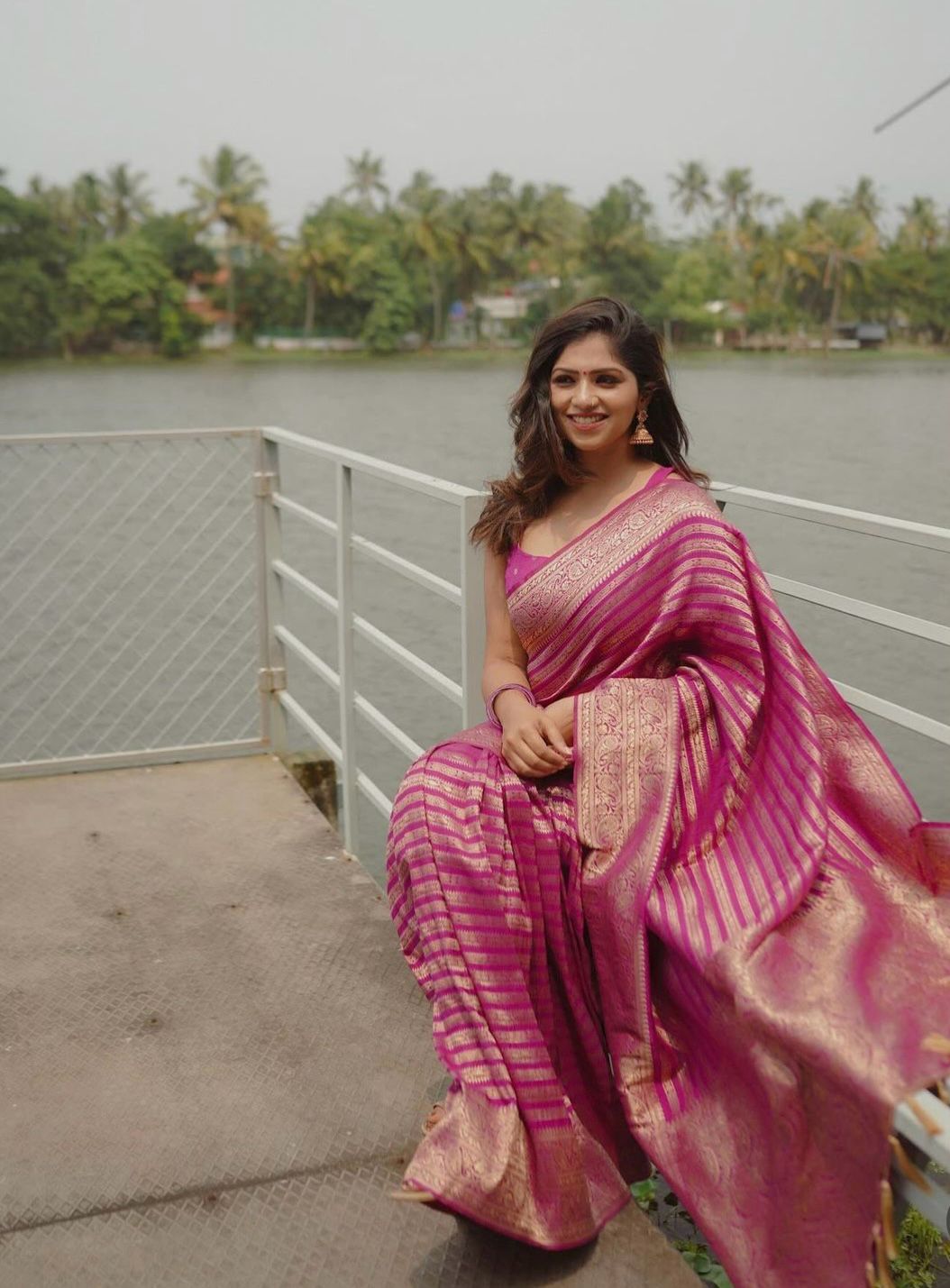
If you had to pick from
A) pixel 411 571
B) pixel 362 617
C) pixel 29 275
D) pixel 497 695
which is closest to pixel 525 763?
pixel 497 695

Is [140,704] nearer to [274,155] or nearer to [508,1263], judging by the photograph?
[508,1263]

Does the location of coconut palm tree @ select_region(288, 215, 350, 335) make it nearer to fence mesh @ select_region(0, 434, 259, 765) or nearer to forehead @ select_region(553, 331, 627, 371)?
fence mesh @ select_region(0, 434, 259, 765)

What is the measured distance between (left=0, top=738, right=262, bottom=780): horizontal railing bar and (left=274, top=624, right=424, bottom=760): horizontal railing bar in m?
0.27

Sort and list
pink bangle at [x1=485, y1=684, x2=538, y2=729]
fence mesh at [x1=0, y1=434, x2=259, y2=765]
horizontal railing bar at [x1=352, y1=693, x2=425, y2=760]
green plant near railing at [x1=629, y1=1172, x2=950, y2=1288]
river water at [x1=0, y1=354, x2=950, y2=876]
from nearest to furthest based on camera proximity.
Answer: pink bangle at [x1=485, y1=684, x2=538, y2=729]
green plant near railing at [x1=629, y1=1172, x2=950, y2=1288]
horizontal railing bar at [x1=352, y1=693, x2=425, y2=760]
fence mesh at [x1=0, y1=434, x2=259, y2=765]
river water at [x1=0, y1=354, x2=950, y2=876]

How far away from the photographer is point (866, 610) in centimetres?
167

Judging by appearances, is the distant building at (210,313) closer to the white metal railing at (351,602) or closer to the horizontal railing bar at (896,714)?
the white metal railing at (351,602)

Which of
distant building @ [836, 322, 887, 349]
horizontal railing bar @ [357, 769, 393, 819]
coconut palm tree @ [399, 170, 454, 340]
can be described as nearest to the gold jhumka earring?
horizontal railing bar @ [357, 769, 393, 819]

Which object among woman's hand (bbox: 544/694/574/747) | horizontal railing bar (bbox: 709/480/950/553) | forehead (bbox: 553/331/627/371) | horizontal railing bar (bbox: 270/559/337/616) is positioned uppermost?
forehead (bbox: 553/331/627/371)

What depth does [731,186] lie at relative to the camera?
66.1 metres

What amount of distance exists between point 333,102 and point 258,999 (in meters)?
68.5

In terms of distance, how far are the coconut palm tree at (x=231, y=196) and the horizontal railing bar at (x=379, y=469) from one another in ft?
184

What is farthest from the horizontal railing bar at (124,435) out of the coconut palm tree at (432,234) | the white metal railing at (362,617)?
the coconut palm tree at (432,234)

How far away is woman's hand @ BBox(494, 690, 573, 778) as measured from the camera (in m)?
1.68

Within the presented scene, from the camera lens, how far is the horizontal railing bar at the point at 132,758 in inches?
129
